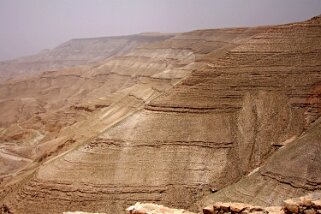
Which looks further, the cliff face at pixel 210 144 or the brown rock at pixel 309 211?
the cliff face at pixel 210 144

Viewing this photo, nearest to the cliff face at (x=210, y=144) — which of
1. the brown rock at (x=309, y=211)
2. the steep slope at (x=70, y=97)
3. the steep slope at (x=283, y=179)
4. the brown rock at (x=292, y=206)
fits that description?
the steep slope at (x=283, y=179)

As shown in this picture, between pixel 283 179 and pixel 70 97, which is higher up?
pixel 283 179

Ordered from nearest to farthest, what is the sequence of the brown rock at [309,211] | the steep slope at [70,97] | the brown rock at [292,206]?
the brown rock at [309,211] → the brown rock at [292,206] → the steep slope at [70,97]

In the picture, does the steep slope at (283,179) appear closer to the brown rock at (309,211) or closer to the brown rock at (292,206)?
the brown rock at (292,206)

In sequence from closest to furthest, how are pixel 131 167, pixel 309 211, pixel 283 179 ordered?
pixel 309 211
pixel 283 179
pixel 131 167

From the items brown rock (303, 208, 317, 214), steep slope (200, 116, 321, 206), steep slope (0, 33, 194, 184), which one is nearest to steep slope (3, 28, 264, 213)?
steep slope (200, 116, 321, 206)

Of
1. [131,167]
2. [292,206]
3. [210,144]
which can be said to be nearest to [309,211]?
[292,206]

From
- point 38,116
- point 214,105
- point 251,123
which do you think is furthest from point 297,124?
point 38,116

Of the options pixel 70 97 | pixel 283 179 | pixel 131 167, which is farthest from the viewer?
pixel 70 97

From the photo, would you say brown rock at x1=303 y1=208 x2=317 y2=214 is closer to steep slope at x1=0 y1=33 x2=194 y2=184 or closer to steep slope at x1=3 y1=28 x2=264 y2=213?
steep slope at x1=3 y1=28 x2=264 y2=213

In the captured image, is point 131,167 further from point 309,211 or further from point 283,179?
point 309,211

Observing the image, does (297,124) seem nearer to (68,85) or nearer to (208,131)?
(208,131)

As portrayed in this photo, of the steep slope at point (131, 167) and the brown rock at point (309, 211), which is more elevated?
the brown rock at point (309, 211)

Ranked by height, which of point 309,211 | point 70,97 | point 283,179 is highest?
point 309,211
